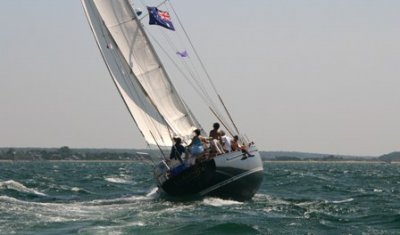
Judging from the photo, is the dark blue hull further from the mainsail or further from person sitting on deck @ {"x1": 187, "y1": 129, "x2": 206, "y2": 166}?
the mainsail

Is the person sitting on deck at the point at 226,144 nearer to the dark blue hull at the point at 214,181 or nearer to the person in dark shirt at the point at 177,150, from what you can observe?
the dark blue hull at the point at 214,181

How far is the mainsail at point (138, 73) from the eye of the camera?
26.5 m

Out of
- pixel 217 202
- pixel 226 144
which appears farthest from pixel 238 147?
pixel 217 202

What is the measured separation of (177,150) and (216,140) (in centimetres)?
120

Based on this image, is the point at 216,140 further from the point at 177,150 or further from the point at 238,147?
the point at 177,150

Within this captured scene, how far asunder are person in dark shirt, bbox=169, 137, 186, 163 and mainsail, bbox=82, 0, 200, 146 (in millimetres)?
1626

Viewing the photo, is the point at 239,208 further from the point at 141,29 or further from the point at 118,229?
the point at 141,29

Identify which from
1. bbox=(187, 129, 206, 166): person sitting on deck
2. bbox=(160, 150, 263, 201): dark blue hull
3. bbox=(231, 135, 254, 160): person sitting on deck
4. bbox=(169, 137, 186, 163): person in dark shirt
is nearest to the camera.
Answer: bbox=(160, 150, 263, 201): dark blue hull

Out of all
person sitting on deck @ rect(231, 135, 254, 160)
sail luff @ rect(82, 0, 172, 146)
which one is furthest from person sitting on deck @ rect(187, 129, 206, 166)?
sail luff @ rect(82, 0, 172, 146)

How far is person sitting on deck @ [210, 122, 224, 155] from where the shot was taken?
2386 centimetres

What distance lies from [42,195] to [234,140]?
360 inches

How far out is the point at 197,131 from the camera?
24.2 m

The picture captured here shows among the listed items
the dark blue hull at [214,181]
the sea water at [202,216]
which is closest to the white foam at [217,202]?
the sea water at [202,216]

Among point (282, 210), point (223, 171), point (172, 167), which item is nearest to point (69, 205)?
point (172, 167)
